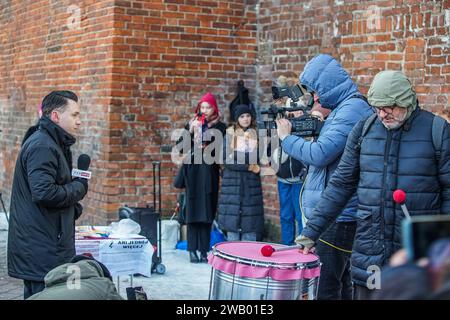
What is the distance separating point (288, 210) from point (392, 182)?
4538 mm

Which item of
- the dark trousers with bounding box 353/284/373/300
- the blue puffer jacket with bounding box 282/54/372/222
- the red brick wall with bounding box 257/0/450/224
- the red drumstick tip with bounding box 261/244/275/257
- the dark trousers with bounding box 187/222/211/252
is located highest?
the red brick wall with bounding box 257/0/450/224

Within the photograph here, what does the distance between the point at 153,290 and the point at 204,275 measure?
0.82 m

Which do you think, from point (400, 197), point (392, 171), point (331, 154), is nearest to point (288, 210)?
point (331, 154)

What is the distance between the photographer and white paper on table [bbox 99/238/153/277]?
6.11 meters

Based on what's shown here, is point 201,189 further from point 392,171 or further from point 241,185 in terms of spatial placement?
point 392,171

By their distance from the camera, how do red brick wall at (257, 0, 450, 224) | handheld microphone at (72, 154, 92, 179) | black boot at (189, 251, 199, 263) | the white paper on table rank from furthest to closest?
black boot at (189, 251, 199, 263)
red brick wall at (257, 0, 450, 224)
the white paper on table
handheld microphone at (72, 154, 92, 179)

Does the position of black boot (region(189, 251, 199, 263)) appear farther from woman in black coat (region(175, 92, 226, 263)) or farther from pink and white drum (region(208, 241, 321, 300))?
pink and white drum (region(208, 241, 321, 300))

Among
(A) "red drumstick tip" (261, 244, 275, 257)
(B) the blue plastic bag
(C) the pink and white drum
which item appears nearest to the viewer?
(C) the pink and white drum

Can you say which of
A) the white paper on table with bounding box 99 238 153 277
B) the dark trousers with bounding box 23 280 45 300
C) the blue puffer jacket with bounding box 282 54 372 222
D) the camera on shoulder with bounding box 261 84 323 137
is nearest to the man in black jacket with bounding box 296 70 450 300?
the blue puffer jacket with bounding box 282 54 372 222

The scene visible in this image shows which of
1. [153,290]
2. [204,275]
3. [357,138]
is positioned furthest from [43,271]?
[204,275]

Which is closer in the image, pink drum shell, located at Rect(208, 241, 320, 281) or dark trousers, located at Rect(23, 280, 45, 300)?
pink drum shell, located at Rect(208, 241, 320, 281)

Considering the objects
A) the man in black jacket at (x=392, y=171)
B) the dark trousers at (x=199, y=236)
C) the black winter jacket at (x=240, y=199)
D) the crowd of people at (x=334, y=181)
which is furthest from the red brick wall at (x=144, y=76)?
the man in black jacket at (x=392, y=171)

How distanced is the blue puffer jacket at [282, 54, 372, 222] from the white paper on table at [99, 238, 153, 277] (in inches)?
59.4

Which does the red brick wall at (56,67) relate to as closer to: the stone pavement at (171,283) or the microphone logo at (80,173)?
the stone pavement at (171,283)
